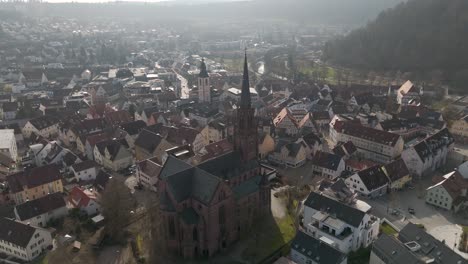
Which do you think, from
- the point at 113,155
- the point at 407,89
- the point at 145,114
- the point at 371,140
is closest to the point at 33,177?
the point at 113,155

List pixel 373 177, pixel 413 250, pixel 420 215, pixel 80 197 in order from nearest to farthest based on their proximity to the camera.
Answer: pixel 413 250
pixel 420 215
pixel 80 197
pixel 373 177

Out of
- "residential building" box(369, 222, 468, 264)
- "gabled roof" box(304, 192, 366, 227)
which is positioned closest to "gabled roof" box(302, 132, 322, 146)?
"gabled roof" box(304, 192, 366, 227)

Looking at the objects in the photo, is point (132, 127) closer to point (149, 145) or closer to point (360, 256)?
point (149, 145)

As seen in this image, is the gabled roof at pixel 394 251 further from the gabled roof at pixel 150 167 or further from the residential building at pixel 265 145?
the residential building at pixel 265 145

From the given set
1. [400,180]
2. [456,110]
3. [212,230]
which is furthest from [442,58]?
[212,230]

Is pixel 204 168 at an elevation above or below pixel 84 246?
above

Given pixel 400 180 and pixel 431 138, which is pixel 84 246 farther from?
pixel 431 138

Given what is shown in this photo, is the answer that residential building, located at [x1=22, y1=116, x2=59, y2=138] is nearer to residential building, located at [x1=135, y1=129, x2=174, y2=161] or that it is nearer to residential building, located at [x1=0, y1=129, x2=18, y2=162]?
residential building, located at [x1=0, y1=129, x2=18, y2=162]
